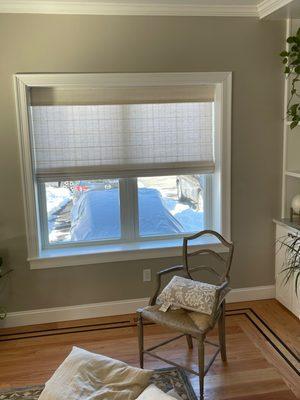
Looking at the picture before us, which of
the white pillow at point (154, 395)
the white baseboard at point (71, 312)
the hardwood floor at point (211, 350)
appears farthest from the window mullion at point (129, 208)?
the white pillow at point (154, 395)

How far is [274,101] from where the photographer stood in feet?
10.7

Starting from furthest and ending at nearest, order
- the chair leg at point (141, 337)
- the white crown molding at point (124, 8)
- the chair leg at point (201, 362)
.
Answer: the white crown molding at point (124, 8), the chair leg at point (141, 337), the chair leg at point (201, 362)

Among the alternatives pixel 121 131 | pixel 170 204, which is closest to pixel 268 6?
pixel 121 131

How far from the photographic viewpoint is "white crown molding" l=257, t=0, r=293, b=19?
9.18ft

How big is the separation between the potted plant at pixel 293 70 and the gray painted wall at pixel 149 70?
0.09 meters

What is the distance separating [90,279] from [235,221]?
4.40 feet

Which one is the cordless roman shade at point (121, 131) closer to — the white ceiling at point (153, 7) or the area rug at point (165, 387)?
the white ceiling at point (153, 7)

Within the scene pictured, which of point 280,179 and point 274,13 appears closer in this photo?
point 274,13

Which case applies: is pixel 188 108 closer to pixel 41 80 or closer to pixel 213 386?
pixel 41 80

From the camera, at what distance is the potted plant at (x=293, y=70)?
300 centimetres

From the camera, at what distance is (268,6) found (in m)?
2.95

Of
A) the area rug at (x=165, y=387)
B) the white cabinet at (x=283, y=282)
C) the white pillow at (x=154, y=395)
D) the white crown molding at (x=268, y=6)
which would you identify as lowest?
the area rug at (x=165, y=387)

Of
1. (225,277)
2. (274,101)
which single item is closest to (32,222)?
(225,277)

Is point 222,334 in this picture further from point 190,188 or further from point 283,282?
point 190,188
